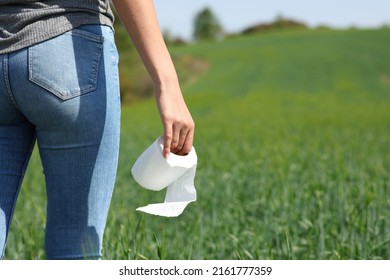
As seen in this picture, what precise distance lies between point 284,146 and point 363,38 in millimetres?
40906

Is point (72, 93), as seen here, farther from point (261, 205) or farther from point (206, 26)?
point (206, 26)

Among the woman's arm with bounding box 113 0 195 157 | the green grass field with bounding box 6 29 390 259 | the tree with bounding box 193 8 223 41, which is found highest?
the woman's arm with bounding box 113 0 195 157

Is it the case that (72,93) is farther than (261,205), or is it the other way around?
(261,205)

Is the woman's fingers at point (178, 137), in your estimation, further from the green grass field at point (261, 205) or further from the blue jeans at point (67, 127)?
the green grass field at point (261, 205)

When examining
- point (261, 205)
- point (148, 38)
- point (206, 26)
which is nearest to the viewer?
point (148, 38)

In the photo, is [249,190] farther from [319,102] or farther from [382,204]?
[319,102]

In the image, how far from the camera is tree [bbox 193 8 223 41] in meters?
96.3

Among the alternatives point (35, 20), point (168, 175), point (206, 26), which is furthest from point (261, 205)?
point (206, 26)

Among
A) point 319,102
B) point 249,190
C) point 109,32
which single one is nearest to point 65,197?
point 109,32

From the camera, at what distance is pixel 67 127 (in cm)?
161

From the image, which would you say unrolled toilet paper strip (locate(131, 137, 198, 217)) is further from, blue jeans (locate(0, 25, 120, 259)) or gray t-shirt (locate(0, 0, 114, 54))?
gray t-shirt (locate(0, 0, 114, 54))

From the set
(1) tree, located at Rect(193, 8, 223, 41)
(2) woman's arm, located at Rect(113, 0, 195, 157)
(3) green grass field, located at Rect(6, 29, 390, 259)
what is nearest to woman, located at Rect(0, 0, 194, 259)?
(2) woman's arm, located at Rect(113, 0, 195, 157)

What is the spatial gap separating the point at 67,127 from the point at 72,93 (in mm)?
83

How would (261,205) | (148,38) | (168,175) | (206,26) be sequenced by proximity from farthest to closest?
(206,26)
(261,205)
(168,175)
(148,38)
